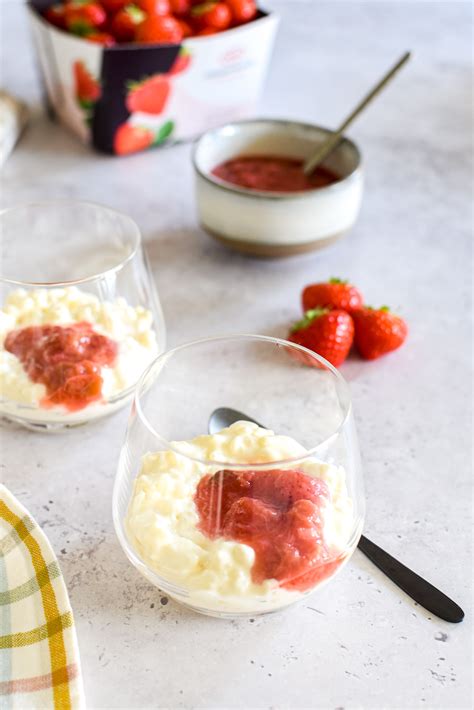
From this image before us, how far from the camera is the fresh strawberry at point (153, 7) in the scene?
73.1 inches

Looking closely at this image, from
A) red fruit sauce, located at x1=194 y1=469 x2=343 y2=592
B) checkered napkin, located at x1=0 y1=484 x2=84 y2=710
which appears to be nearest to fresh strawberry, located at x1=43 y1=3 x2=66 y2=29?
checkered napkin, located at x1=0 y1=484 x2=84 y2=710

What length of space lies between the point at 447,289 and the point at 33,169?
0.98 meters

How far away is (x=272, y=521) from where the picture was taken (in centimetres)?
86

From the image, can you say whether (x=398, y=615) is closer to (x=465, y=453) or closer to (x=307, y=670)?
(x=307, y=670)

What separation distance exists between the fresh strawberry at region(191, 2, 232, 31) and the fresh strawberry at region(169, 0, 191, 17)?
33 mm

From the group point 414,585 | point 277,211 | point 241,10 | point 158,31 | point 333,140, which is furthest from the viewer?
point 241,10

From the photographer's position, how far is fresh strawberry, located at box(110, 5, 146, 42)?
186 centimetres

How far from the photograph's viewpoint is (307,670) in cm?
89

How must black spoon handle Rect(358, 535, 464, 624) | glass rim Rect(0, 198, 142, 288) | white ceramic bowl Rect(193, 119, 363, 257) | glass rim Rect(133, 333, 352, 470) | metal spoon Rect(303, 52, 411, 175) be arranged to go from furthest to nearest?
metal spoon Rect(303, 52, 411, 175) → white ceramic bowl Rect(193, 119, 363, 257) → glass rim Rect(0, 198, 142, 288) → black spoon handle Rect(358, 535, 464, 624) → glass rim Rect(133, 333, 352, 470)

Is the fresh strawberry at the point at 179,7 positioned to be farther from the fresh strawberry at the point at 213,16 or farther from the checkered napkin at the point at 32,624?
the checkered napkin at the point at 32,624

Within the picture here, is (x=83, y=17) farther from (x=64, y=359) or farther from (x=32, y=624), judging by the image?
(x=32, y=624)

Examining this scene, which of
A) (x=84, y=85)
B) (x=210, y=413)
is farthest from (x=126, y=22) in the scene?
(x=210, y=413)

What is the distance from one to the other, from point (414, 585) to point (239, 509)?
0.26 meters

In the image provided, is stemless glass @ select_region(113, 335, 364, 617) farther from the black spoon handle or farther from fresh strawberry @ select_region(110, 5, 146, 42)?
fresh strawberry @ select_region(110, 5, 146, 42)
